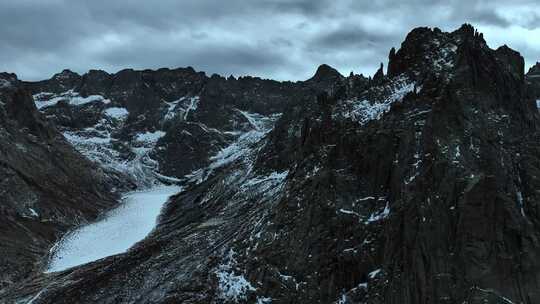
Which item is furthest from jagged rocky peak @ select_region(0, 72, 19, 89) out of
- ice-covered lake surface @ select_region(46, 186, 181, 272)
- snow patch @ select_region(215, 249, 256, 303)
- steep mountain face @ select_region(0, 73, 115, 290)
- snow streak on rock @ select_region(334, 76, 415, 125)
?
snow patch @ select_region(215, 249, 256, 303)

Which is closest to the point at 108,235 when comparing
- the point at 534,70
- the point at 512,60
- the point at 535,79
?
the point at 512,60

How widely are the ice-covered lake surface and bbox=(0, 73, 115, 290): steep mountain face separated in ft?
7.91

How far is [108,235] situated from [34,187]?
20.8 meters

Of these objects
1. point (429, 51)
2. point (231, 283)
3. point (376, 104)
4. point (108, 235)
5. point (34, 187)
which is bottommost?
point (108, 235)

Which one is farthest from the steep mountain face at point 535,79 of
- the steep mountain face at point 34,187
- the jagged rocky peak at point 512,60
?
the steep mountain face at point 34,187

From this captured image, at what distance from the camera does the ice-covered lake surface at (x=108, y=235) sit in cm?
9225

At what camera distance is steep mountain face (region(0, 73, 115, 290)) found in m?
92.4

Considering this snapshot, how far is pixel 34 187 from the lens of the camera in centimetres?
12256

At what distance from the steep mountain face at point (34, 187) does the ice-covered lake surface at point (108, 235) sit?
241 cm

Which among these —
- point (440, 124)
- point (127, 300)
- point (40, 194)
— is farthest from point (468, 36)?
point (40, 194)

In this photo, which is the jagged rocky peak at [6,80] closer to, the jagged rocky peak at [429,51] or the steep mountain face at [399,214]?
the steep mountain face at [399,214]

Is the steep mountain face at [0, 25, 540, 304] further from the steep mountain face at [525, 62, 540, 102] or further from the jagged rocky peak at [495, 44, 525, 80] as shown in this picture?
the steep mountain face at [525, 62, 540, 102]

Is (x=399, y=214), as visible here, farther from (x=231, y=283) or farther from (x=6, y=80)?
(x=6, y=80)

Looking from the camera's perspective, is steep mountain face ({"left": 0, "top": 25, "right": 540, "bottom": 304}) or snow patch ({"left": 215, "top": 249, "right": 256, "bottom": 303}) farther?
snow patch ({"left": 215, "top": 249, "right": 256, "bottom": 303})
